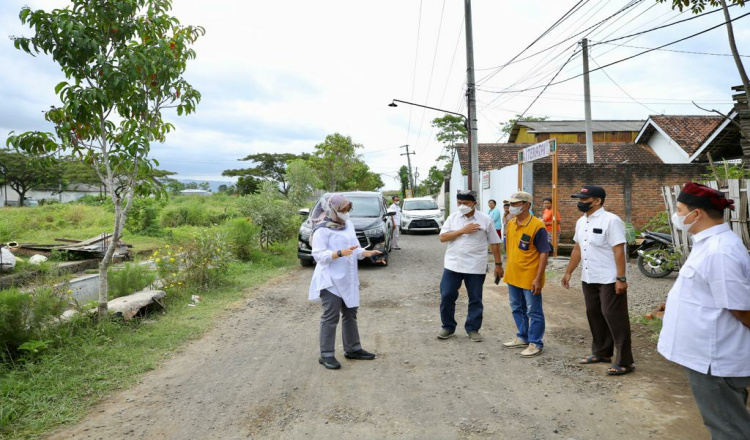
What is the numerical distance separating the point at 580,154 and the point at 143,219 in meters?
19.6

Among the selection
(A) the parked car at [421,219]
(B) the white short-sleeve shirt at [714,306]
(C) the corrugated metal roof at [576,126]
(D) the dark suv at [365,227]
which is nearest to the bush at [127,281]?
(D) the dark suv at [365,227]

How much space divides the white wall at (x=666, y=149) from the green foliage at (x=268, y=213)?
15.9 metres

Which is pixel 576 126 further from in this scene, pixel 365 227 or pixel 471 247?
pixel 471 247

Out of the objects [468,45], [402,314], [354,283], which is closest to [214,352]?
[354,283]

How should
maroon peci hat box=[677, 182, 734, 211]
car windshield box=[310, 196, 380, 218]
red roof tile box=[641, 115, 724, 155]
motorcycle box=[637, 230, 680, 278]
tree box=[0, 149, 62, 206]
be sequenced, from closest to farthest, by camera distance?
maroon peci hat box=[677, 182, 734, 211] → motorcycle box=[637, 230, 680, 278] → car windshield box=[310, 196, 380, 218] → red roof tile box=[641, 115, 724, 155] → tree box=[0, 149, 62, 206]

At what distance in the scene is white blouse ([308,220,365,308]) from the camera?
4.57 m

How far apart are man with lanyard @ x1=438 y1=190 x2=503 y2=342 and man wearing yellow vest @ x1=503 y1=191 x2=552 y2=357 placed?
0.91ft

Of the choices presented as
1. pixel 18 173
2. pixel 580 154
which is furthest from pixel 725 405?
pixel 18 173

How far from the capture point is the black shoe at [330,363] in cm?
456

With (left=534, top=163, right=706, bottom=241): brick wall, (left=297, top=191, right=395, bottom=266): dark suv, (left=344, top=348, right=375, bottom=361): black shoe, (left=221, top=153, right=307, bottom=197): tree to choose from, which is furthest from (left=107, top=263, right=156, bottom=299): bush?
(left=221, top=153, right=307, bottom=197): tree

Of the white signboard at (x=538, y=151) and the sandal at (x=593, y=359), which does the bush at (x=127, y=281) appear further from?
the white signboard at (x=538, y=151)

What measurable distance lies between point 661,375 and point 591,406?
109cm

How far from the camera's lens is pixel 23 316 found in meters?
4.70

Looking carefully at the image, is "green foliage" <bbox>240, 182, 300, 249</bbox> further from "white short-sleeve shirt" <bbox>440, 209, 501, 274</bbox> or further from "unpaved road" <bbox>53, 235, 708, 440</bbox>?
"white short-sleeve shirt" <bbox>440, 209, 501, 274</bbox>
